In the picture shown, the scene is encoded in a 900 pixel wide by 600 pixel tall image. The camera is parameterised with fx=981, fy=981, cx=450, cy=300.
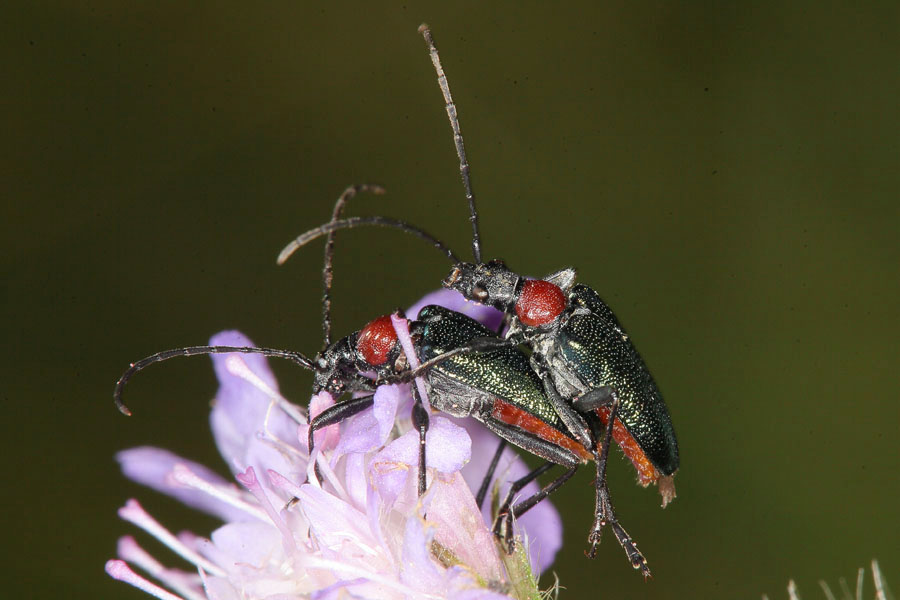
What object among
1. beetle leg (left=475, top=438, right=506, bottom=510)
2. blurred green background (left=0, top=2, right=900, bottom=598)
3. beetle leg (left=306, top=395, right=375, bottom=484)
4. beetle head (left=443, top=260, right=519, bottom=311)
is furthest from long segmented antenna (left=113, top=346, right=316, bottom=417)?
blurred green background (left=0, top=2, right=900, bottom=598)

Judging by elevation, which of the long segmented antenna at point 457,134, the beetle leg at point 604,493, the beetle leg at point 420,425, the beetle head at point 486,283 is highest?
the long segmented antenna at point 457,134

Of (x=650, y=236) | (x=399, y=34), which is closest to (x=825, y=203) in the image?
(x=650, y=236)

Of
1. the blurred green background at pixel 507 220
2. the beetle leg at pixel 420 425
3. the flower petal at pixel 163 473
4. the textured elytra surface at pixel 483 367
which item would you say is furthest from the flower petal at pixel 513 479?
the blurred green background at pixel 507 220

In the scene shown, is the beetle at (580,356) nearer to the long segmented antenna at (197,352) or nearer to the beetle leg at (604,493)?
the beetle leg at (604,493)

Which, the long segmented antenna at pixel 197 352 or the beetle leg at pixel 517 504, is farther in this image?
the long segmented antenna at pixel 197 352

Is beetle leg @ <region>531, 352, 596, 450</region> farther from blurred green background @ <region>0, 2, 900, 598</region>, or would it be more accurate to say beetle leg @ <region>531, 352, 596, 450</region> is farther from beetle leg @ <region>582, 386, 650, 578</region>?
blurred green background @ <region>0, 2, 900, 598</region>

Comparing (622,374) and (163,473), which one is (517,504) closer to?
(622,374)

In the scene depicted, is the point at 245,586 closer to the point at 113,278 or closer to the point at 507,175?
the point at 113,278
